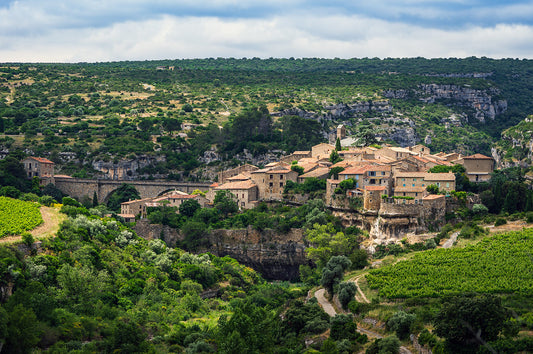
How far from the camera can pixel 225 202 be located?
310 ft

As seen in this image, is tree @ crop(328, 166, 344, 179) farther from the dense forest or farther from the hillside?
the hillside

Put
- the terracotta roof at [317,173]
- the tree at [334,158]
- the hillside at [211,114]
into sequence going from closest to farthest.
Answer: the terracotta roof at [317,173], the tree at [334,158], the hillside at [211,114]

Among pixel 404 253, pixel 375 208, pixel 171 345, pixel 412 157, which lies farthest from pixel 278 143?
pixel 171 345

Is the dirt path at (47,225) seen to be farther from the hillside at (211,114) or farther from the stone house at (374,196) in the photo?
the hillside at (211,114)

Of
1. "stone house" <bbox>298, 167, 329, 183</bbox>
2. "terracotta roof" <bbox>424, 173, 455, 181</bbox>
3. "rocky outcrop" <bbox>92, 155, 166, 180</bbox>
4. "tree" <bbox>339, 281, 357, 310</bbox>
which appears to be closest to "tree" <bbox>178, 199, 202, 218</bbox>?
"stone house" <bbox>298, 167, 329, 183</bbox>

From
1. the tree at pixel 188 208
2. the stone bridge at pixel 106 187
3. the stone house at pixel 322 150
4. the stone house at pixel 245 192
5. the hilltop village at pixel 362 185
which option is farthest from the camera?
the stone bridge at pixel 106 187

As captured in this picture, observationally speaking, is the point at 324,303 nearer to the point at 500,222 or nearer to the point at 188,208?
the point at 500,222

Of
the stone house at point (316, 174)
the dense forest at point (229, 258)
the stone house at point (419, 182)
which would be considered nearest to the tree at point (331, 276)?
the dense forest at point (229, 258)

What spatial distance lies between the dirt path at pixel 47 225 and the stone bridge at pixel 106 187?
22.8 m

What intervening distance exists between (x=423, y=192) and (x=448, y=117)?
85.9 metres

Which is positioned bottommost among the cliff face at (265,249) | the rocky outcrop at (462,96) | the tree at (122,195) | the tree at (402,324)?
the cliff face at (265,249)

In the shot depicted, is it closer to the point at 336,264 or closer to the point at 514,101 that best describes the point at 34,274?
the point at 336,264

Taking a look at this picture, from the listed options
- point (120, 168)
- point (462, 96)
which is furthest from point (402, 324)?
point (462, 96)

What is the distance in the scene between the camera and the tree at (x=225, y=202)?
94250 millimetres
